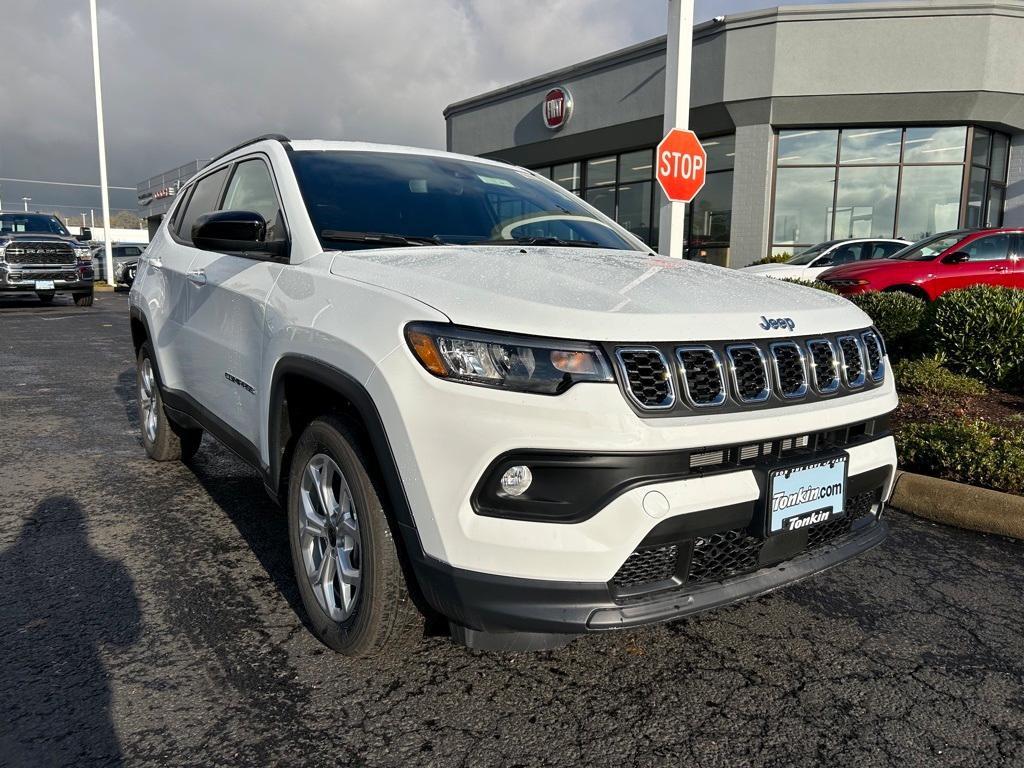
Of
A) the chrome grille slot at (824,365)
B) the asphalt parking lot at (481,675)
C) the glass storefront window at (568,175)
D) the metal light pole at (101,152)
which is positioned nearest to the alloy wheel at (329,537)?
the asphalt parking lot at (481,675)

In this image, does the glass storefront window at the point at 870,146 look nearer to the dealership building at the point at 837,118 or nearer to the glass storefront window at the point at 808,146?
the dealership building at the point at 837,118

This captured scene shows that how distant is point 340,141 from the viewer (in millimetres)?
3627

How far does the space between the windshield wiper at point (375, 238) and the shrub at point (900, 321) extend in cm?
504

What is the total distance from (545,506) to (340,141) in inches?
93.1

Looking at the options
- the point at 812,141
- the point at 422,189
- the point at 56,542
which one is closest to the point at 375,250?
the point at 422,189

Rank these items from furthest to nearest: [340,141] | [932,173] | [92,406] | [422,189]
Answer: [932,173]
[92,406]
[340,141]
[422,189]

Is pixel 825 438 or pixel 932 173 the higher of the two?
pixel 932 173

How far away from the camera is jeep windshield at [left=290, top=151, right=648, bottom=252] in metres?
3.03

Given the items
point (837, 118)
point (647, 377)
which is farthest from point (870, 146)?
A: point (647, 377)

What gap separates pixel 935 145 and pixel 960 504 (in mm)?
18236

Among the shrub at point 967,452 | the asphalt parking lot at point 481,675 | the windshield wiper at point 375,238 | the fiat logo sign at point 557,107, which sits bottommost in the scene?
the asphalt parking lot at point 481,675

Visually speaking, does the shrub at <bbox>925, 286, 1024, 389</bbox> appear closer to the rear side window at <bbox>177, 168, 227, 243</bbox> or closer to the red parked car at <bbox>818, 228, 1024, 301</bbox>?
the red parked car at <bbox>818, 228, 1024, 301</bbox>

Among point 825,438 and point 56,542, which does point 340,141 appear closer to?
point 56,542

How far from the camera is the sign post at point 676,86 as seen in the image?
8.61m
